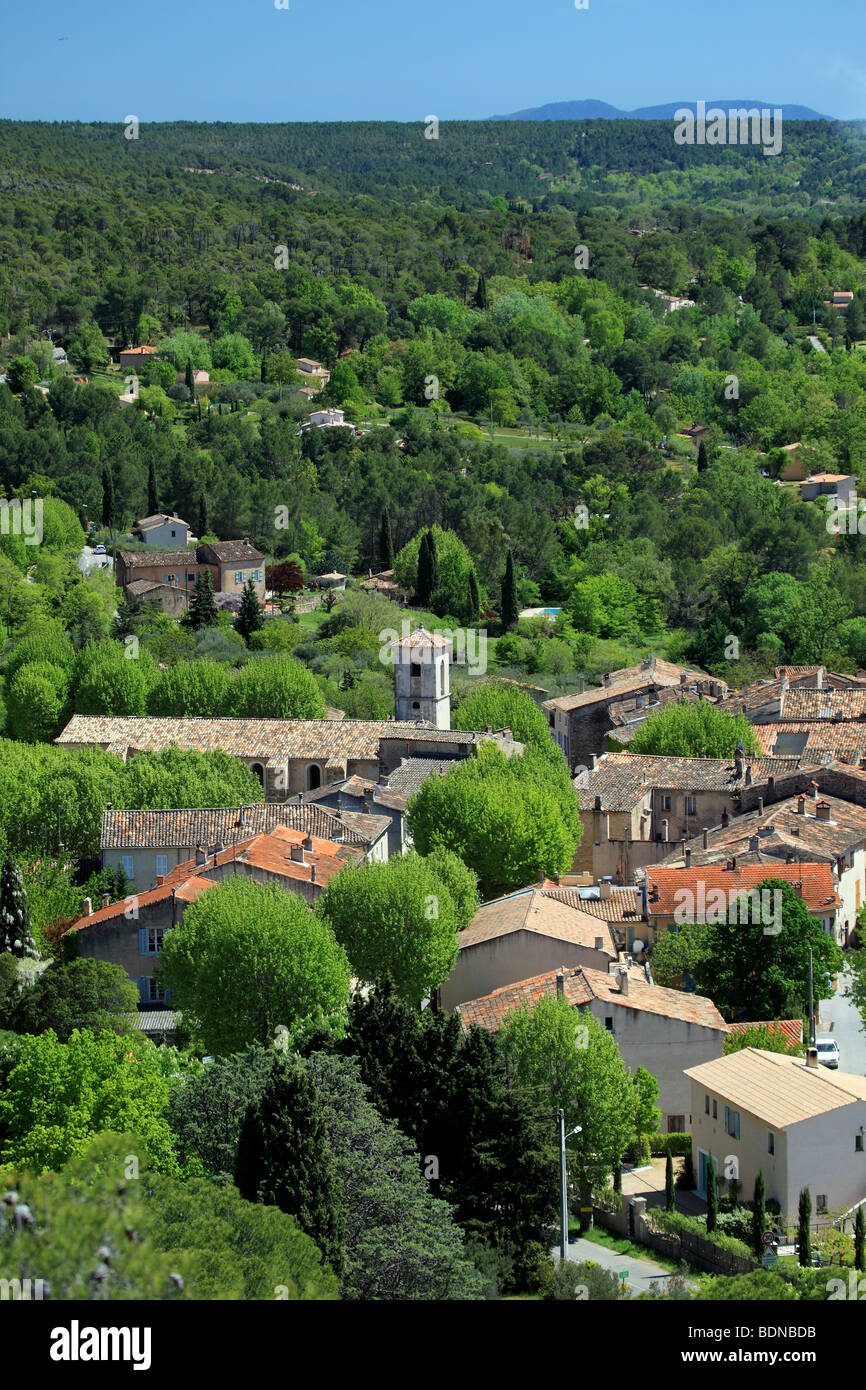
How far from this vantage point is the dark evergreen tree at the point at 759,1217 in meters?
25.2

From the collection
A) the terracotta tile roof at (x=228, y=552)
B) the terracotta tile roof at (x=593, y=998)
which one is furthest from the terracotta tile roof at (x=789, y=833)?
the terracotta tile roof at (x=228, y=552)

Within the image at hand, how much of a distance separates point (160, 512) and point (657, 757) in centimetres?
4491

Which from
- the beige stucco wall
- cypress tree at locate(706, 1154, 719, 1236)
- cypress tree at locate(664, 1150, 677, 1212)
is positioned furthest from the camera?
the beige stucco wall

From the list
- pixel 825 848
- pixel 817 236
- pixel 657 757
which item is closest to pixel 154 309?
pixel 817 236

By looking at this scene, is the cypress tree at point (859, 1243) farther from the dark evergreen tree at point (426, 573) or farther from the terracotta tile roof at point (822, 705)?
the dark evergreen tree at point (426, 573)

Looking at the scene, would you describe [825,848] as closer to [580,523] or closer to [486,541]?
[486,541]

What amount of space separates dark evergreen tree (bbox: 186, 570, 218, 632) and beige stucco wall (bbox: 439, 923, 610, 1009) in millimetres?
40957

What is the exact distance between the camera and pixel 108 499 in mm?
89062

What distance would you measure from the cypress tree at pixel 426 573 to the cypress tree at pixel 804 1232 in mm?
60385

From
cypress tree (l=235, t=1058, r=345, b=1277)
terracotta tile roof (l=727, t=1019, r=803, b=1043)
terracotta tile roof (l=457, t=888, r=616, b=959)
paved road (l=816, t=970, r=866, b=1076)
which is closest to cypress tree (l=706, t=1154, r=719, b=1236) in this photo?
terracotta tile roof (l=727, t=1019, r=803, b=1043)

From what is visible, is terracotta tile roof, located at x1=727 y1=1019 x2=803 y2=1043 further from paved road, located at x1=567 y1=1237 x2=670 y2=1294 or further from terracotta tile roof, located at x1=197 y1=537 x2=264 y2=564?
terracotta tile roof, located at x1=197 y1=537 x2=264 y2=564

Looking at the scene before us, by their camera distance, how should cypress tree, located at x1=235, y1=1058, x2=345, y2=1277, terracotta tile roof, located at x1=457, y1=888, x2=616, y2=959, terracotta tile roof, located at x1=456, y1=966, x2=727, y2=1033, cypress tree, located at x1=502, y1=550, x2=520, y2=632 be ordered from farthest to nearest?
cypress tree, located at x1=502, y1=550, x2=520, y2=632
terracotta tile roof, located at x1=457, y1=888, x2=616, y2=959
terracotta tile roof, located at x1=456, y1=966, x2=727, y2=1033
cypress tree, located at x1=235, y1=1058, x2=345, y2=1277

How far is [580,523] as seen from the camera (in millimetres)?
96875

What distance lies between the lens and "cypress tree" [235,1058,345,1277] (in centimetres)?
2292
